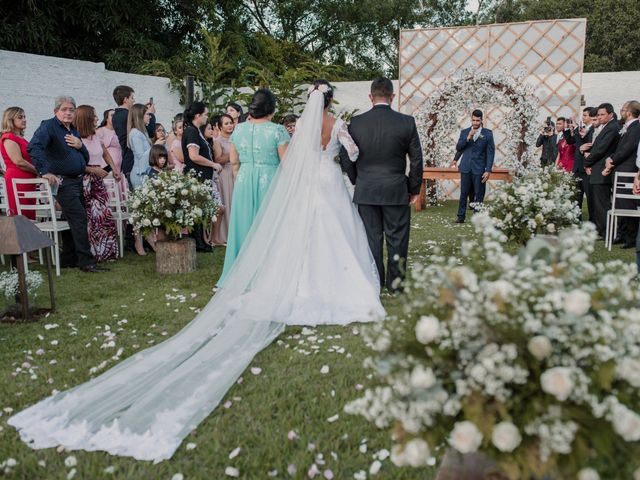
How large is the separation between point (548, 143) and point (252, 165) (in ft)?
23.1

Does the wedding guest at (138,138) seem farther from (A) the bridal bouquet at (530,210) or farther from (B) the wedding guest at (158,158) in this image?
(A) the bridal bouquet at (530,210)

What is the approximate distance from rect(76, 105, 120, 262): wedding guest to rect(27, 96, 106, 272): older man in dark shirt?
187mm

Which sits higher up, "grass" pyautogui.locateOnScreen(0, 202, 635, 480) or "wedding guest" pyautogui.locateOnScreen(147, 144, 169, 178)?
"wedding guest" pyautogui.locateOnScreen(147, 144, 169, 178)

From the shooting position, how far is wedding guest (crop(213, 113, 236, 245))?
701cm

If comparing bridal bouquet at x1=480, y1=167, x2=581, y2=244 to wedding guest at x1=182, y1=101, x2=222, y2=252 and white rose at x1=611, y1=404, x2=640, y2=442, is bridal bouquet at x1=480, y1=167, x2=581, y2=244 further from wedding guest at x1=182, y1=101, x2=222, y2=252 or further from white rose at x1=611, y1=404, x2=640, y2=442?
white rose at x1=611, y1=404, x2=640, y2=442

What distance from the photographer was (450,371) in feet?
4.41

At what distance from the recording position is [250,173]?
496cm

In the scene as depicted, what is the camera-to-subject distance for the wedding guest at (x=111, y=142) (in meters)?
6.52

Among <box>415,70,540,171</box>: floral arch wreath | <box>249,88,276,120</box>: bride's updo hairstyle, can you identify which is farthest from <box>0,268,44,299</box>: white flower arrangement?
<box>415,70,540,171</box>: floral arch wreath

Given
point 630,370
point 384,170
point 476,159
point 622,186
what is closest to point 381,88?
point 384,170

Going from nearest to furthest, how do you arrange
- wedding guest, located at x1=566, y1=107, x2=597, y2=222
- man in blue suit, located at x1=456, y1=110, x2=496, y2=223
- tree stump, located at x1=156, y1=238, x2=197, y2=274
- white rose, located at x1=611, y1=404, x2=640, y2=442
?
1. white rose, located at x1=611, y1=404, x2=640, y2=442
2. tree stump, located at x1=156, y1=238, x2=197, y2=274
3. wedding guest, located at x1=566, y1=107, x2=597, y2=222
4. man in blue suit, located at x1=456, y1=110, x2=496, y2=223

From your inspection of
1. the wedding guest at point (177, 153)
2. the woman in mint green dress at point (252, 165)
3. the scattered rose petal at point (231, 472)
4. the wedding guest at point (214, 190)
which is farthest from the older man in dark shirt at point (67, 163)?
the scattered rose petal at point (231, 472)

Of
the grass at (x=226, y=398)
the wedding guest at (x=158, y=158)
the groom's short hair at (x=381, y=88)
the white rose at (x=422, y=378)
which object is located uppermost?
the groom's short hair at (x=381, y=88)

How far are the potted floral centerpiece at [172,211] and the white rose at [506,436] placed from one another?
460 cm
